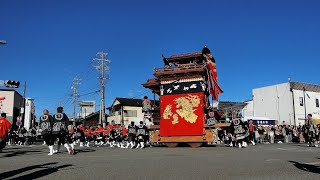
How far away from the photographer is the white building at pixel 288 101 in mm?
46281

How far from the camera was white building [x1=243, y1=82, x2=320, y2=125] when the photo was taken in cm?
4628

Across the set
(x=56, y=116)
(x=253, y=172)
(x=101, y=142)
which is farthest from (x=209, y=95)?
(x=253, y=172)

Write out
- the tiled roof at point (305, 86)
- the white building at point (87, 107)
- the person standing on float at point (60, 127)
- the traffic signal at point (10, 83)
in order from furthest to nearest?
the white building at point (87, 107)
the tiled roof at point (305, 86)
the traffic signal at point (10, 83)
the person standing on float at point (60, 127)

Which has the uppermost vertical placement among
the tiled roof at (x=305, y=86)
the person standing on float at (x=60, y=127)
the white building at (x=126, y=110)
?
the tiled roof at (x=305, y=86)

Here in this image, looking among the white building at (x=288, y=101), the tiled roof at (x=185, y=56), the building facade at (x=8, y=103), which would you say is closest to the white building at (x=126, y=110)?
the building facade at (x=8, y=103)

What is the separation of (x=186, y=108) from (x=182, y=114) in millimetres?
476

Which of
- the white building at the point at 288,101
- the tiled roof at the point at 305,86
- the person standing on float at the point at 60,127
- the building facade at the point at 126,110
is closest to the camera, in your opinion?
the person standing on float at the point at 60,127

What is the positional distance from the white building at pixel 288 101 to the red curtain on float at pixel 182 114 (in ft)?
92.2

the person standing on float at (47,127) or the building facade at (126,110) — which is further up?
the building facade at (126,110)

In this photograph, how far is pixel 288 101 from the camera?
46531mm

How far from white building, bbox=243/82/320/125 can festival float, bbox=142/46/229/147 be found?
26.0m

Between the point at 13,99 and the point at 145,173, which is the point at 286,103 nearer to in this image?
the point at 13,99

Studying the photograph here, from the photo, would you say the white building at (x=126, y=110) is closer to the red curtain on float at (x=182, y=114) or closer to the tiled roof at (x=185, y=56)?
the tiled roof at (x=185, y=56)

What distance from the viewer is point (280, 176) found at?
712 cm
